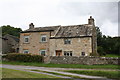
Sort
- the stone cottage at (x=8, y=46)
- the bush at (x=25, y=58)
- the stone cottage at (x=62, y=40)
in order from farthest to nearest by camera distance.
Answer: the stone cottage at (x=8, y=46), the stone cottage at (x=62, y=40), the bush at (x=25, y=58)

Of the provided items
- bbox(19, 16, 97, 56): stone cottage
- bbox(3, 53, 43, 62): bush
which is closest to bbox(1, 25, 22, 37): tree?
bbox(19, 16, 97, 56): stone cottage

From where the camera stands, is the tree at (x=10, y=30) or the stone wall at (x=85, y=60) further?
the tree at (x=10, y=30)

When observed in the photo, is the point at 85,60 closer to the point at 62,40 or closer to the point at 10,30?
the point at 62,40

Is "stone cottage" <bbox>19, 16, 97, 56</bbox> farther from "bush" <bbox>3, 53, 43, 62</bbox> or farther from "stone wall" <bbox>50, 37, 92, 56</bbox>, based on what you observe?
"bush" <bbox>3, 53, 43, 62</bbox>

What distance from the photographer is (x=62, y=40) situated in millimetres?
34406

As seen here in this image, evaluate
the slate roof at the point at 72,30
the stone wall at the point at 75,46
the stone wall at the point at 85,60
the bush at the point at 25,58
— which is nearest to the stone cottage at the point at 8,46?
the slate roof at the point at 72,30

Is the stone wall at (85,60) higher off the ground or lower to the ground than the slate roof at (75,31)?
lower

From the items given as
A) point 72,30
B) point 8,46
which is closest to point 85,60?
point 72,30

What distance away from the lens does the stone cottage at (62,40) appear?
107 feet

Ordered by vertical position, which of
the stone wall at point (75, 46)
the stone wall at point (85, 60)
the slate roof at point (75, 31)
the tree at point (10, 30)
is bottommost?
the stone wall at point (85, 60)

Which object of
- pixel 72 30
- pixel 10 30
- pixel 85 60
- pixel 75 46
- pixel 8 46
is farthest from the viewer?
pixel 10 30

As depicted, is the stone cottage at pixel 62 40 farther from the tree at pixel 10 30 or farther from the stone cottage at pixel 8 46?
the tree at pixel 10 30

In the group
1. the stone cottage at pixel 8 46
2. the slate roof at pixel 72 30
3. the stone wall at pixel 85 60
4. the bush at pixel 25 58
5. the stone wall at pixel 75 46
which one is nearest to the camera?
the stone wall at pixel 85 60

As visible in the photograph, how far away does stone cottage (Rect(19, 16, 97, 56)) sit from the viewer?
32.6 metres
